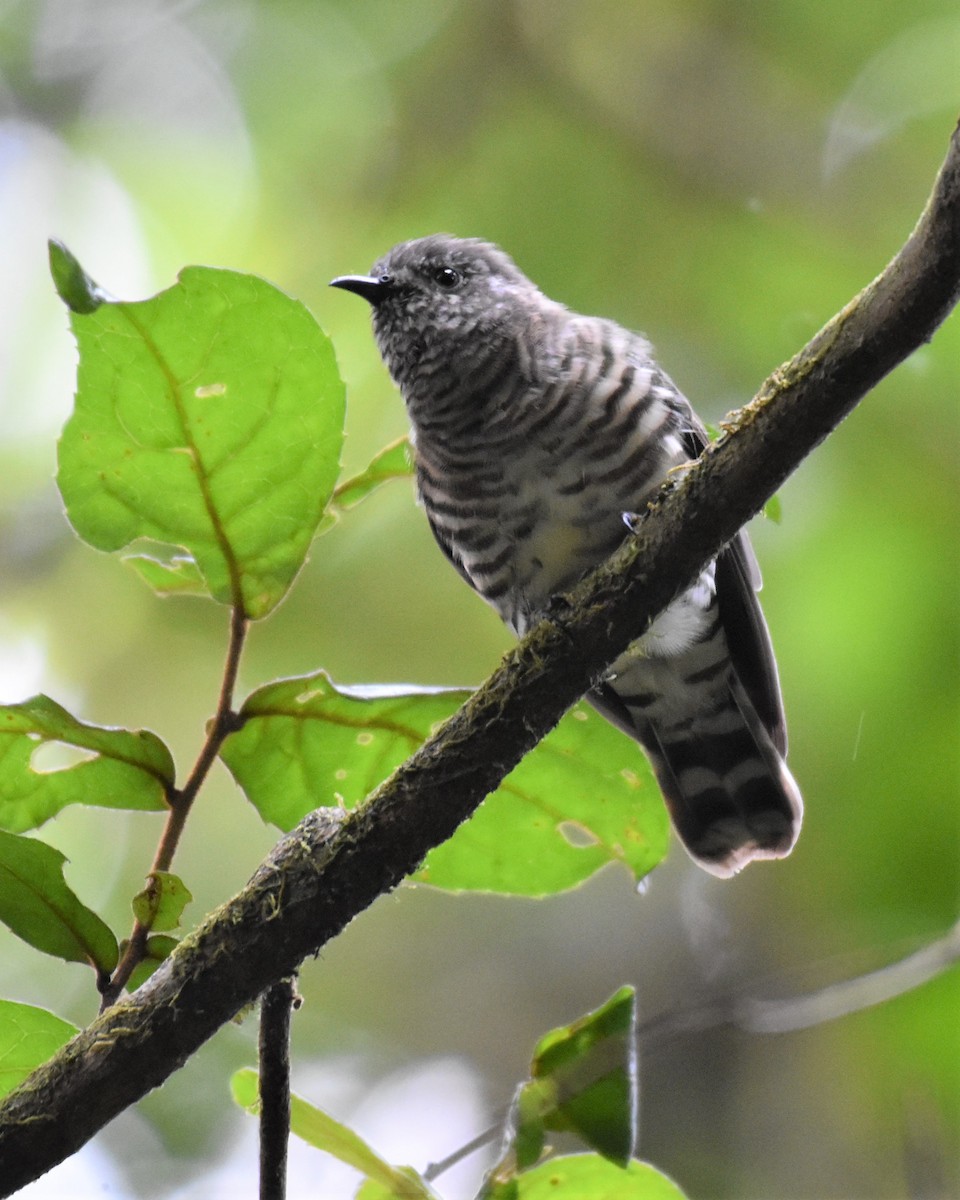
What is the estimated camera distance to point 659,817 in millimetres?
2029

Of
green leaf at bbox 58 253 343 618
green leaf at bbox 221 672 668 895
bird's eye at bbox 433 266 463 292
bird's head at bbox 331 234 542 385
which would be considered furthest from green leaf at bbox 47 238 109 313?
bird's eye at bbox 433 266 463 292

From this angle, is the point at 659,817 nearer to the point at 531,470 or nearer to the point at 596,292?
the point at 531,470

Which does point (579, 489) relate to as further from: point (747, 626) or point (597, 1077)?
point (597, 1077)

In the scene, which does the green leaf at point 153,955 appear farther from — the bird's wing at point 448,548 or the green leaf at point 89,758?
the bird's wing at point 448,548

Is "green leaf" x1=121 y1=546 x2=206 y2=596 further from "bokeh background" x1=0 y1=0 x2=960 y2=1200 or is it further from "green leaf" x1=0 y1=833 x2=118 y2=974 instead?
"bokeh background" x1=0 y1=0 x2=960 y2=1200

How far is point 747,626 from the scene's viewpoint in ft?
10.7

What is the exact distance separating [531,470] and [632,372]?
36 cm

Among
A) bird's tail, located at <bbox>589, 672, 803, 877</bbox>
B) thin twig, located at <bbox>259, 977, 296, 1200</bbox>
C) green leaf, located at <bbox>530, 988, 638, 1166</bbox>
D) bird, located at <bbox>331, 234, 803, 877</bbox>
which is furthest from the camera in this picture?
bird's tail, located at <bbox>589, 672, 803, 877</bbox>

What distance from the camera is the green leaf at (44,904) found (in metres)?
1.55

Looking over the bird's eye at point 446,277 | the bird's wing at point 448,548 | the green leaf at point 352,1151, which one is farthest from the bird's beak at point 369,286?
the green leaf at point 352,1151

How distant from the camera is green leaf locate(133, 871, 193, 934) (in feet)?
5.00

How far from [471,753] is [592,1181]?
0.56m

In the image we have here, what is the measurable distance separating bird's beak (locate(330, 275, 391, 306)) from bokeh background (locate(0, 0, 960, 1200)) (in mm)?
1865

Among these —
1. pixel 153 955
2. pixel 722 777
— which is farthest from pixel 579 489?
pixel 153 955
